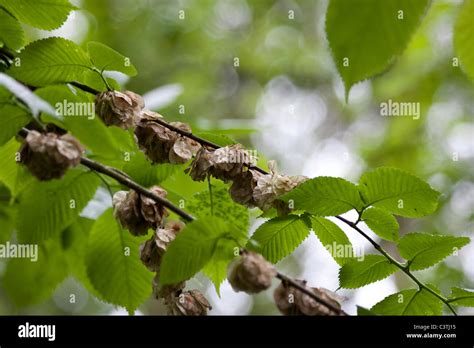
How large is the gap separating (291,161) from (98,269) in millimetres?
4833

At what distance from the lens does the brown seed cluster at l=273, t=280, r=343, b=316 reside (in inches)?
19.6

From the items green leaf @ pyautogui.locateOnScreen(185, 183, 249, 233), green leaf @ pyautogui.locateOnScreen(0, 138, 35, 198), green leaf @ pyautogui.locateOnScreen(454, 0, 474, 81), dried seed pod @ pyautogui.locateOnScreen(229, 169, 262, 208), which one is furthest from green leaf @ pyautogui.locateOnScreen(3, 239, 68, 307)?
green leaf @ pyautogui.locateOnScreen(454, 0, 474, 81)

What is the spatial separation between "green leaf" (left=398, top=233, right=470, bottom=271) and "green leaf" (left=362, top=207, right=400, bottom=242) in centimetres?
1

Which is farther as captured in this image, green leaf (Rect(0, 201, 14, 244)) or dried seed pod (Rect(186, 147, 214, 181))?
green leaf (Rect(0, 201, 14, 244))

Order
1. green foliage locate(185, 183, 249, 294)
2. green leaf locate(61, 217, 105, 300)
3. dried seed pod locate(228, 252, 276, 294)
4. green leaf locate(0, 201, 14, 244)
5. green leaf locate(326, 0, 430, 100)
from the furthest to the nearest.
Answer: green leaf locate(0, 201, 14, 244) < green leaf locate(61, 217, 105, 300) < green foliage locate(185, 183, 249, 294) < dried seed pod locate(228, 252, 276, 294) < green leaf locate(326, 0, 430, 100)

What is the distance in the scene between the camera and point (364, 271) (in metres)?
0.63

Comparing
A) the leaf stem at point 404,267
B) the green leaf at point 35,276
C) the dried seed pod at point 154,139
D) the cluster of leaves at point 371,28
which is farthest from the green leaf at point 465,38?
the green leaf at point 35,276

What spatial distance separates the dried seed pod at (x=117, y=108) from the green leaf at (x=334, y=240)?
24 cm

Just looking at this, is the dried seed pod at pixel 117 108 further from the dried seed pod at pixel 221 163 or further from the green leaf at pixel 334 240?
the green leaf at pixel 334 240

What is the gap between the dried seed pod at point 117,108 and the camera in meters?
0.62

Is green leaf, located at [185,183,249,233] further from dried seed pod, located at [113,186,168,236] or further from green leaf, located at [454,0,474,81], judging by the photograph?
green leaf, located at [454,0,474,81]

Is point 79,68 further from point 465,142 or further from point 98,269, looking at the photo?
point 465,142

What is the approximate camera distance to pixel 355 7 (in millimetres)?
359
